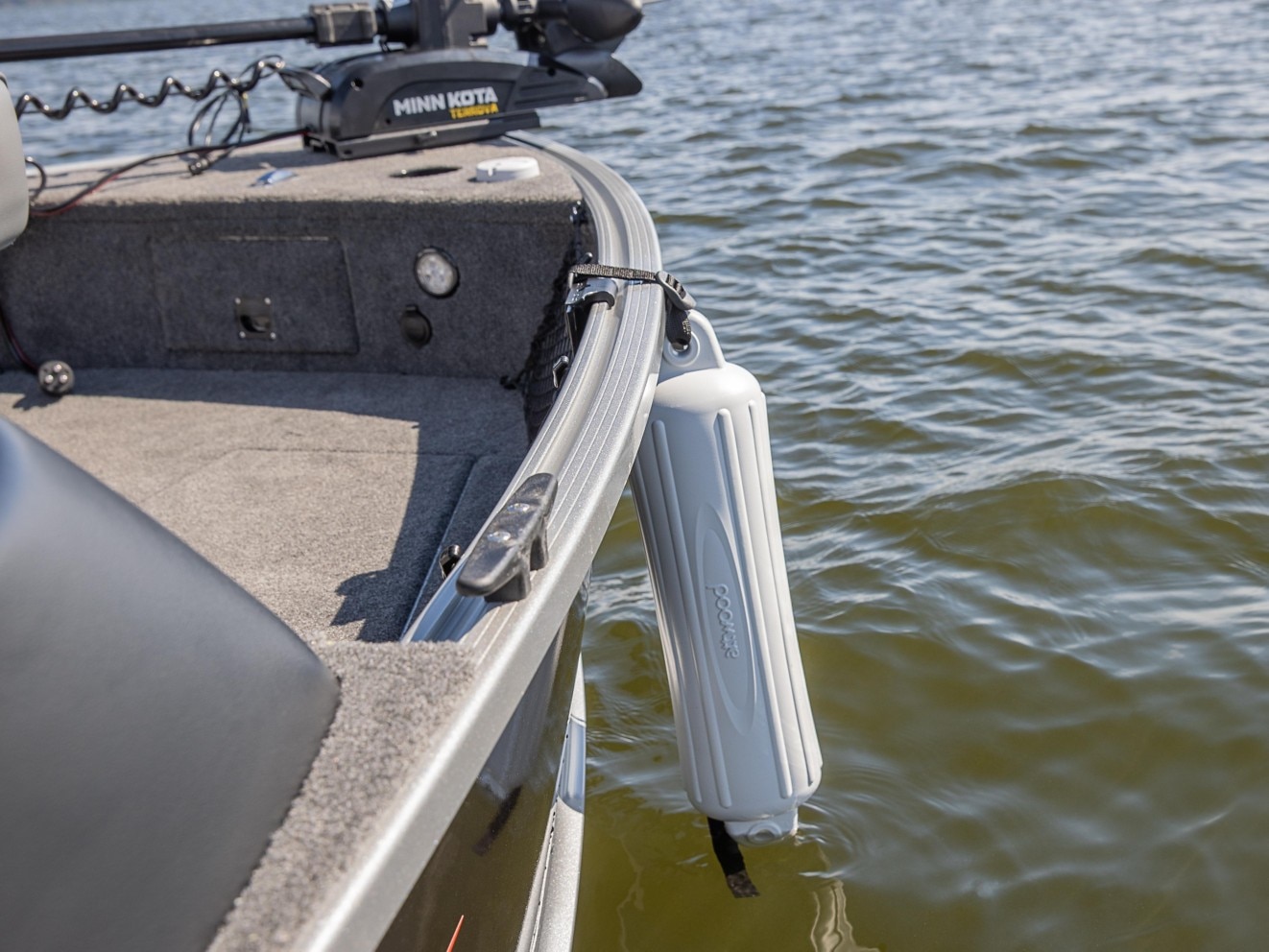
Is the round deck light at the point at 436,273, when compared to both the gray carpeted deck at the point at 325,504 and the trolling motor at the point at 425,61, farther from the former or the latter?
the trolling motor at the point at 425,61

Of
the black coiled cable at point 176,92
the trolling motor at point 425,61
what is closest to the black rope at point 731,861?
the trolling motor at point 425,61

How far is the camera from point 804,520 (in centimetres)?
312

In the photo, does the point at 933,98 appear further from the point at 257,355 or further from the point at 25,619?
the point at 25,619

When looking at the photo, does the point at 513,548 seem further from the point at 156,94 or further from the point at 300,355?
the point at 156,94

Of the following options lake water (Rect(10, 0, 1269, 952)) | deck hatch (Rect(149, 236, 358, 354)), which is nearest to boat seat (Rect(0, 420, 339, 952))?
lake water (Rect(10, 0, 1269, 952))

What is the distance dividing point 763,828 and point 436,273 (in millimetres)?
1235

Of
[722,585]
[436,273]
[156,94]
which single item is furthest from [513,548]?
[156,94]

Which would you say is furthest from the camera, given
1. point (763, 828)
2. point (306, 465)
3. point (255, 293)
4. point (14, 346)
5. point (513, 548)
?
point (14, 346)

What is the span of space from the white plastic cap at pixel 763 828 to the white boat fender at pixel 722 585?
0.04m

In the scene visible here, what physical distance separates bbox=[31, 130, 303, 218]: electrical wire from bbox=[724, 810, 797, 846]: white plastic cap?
5.88 ft

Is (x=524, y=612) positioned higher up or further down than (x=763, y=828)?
higher up

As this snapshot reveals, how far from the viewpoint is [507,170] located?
2.44 m

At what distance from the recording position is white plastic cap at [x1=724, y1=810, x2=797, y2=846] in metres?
1.83

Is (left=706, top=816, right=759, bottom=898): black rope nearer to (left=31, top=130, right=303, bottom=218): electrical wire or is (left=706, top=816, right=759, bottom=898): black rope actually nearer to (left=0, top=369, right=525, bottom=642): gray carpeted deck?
(left=0, top=369, right=525, bottom=642): gray carpeted deck
